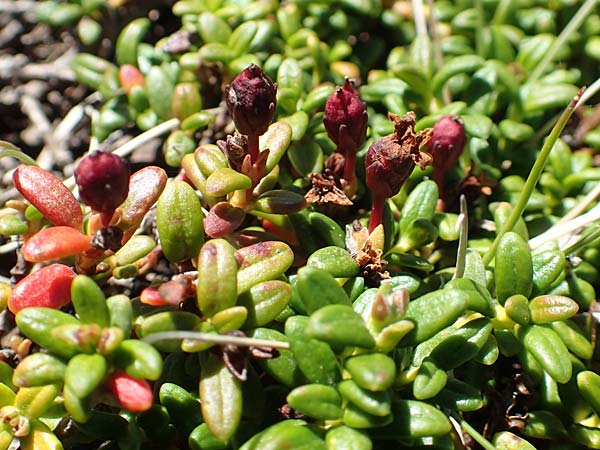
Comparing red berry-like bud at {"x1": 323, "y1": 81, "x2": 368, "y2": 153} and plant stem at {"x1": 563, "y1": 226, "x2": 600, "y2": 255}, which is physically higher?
red berry-like bud at {"x1": 323, "y1": 81, "x2": 368, "y2": 153}

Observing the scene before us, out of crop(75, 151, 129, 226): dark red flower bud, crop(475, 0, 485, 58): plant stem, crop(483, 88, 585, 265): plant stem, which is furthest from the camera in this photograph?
crop(475, 0, 485, 58): plant stem

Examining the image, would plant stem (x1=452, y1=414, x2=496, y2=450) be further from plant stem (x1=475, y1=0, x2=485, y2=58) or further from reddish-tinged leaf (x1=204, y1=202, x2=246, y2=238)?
plant stem (x1=475, y1=0, x2=485, y2=58)

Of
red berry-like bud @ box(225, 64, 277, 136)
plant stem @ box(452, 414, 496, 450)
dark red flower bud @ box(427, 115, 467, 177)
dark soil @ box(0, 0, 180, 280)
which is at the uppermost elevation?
red berry-like bud @ box(225, 64, 277, 136)

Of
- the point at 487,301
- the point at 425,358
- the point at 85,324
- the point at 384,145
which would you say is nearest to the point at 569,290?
the point at 487,301

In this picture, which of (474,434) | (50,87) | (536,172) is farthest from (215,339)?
(50,87)

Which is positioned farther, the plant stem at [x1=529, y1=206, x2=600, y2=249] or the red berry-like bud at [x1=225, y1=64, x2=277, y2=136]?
the plant stem at [x1=529, y1=206, x2=600, y2=249]

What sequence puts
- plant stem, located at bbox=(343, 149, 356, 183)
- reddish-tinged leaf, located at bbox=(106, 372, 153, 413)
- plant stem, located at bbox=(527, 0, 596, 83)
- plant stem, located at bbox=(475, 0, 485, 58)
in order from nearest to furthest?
1. reddish-tinged leaf, located at bbox=(106, 372, 153, 413)
2. plant stem, located at bbox=(343, 149, 356, 183)
3. plant stem, located at bbox=(527, 0, 596, 83)
4. plant stem, located at bbox=(475, 0, 485, 58)

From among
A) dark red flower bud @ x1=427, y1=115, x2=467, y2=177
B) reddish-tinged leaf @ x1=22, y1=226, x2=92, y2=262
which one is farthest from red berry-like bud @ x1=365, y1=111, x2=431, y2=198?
reddish-tinged leaf @ x1=22, y1=226, x2=92, y2=262

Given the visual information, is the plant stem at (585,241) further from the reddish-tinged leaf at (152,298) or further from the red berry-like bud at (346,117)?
the reddish-tinged leaf at (152,298)

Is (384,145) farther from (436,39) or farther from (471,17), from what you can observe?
(471,17)
